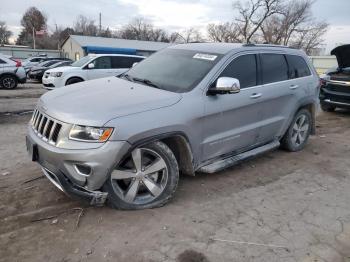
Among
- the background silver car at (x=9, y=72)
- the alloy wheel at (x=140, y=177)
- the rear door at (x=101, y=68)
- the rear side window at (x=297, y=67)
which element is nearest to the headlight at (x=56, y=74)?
the rear door at (x=101, y=68)

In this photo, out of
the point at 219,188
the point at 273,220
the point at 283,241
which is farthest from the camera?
the point at 219,188

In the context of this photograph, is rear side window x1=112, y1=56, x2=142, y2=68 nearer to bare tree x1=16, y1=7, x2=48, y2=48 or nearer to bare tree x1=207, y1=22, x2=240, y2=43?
bare tree x1=207, y1=22, x2=240, y2=43

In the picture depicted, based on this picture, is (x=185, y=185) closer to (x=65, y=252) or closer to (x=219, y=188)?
(x=219, y=188)

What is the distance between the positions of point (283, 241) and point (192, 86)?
1.94 metres

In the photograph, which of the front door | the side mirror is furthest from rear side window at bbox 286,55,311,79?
the side mirror

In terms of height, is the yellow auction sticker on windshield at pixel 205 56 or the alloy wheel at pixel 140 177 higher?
the yellow auction sticker on windshield at pixel 205 56

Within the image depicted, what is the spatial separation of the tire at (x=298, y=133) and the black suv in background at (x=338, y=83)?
12.1 ft

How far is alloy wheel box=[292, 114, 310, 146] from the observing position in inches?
245

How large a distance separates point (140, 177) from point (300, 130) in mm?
3584

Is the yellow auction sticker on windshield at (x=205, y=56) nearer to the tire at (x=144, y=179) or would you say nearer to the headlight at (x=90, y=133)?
the tire at (x=144, y=179)

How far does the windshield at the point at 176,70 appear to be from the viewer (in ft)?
14.4

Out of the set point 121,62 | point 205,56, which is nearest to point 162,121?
point 205,56

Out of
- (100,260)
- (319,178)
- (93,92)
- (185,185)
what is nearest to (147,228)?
(100,260)

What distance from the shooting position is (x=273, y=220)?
387 centimetres
